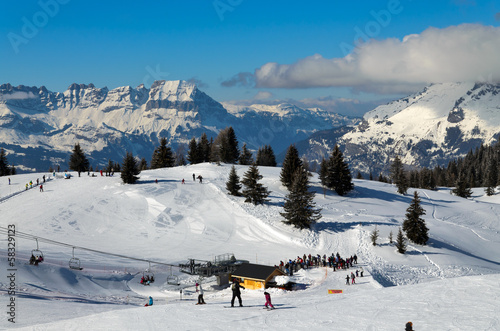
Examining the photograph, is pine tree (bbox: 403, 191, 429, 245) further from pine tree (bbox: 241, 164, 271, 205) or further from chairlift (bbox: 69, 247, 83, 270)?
chairlift (bbox: 69, 247, 83, 270)

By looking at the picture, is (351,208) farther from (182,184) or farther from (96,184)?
(96,184)

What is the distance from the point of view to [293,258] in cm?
4578

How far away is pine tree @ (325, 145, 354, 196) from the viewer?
7269cm

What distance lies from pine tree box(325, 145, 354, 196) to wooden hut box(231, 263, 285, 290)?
125 feet

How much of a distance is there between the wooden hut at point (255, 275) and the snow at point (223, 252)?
5.41ft

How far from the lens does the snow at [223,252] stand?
65.6ft

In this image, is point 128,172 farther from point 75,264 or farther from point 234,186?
point 75,264

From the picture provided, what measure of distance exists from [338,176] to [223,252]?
32670 millimetres

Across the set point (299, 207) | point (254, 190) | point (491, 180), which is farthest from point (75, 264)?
point (491, 180)

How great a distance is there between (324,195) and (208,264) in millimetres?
34686

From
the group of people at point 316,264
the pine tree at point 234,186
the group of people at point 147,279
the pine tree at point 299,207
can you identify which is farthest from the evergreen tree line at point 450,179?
the group of people at point 147,279

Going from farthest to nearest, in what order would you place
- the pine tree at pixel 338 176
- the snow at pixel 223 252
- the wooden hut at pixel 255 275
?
the pine tree at pixel 338 176 < the wooden hut at pixel 255 275 < the snow at pixel 223 252

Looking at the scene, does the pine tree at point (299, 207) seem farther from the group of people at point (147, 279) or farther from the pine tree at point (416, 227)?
the group of people at point (147, 279)

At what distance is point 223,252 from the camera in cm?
4734
